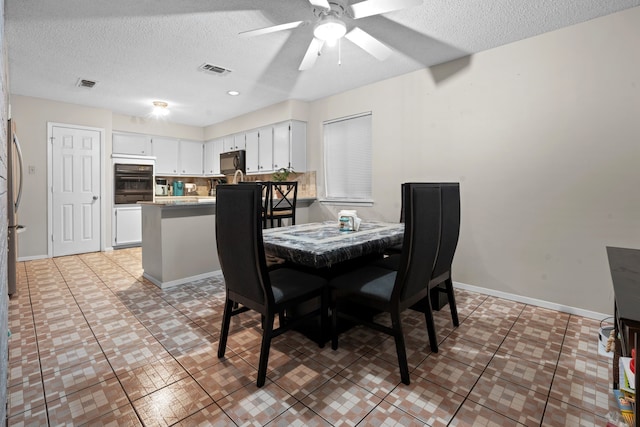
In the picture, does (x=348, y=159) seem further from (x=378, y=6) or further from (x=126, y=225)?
(x=126, y=225)

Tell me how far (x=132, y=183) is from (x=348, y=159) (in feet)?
12.7

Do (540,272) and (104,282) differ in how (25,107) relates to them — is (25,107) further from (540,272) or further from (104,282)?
(540,272)

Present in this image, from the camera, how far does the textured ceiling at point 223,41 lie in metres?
2.32

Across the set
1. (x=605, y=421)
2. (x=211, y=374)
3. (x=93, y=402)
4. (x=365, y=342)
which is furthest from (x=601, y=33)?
(x=93, y=402)

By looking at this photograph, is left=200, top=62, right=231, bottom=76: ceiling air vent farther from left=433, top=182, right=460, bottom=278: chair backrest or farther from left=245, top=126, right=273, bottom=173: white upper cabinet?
left=433, top=182, right=460, bottom=278: chair backrest

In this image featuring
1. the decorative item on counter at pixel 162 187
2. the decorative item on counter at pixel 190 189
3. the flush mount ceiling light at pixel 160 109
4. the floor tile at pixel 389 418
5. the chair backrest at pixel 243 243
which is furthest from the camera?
the decorative item on counter at pixel 190 189

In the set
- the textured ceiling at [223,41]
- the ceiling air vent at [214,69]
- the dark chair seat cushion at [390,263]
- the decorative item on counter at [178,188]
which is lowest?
the dark chair seat cushion at [390,263]

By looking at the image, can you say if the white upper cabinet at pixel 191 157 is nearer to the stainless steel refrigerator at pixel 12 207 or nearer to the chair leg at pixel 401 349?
the stainless steel refrigerator at pixel 12 207

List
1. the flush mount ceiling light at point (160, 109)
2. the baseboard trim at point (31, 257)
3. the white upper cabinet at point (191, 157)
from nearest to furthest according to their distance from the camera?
the baseboard trim at point (31, 257)
the flush mount ceiling light at point (160, 109)
the white upper cabinet at point (191, 157)

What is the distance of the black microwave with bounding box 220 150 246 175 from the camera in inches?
221

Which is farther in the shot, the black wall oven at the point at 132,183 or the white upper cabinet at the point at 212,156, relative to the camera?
the white upper cabinet at the point at 212,156

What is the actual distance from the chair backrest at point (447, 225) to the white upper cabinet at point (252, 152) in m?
3.80

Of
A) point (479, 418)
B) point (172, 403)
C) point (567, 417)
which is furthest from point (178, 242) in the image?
point (567, 417)

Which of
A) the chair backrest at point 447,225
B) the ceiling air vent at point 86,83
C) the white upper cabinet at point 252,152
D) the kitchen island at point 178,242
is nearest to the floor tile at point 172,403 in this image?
the chair backrest at point 447,225
